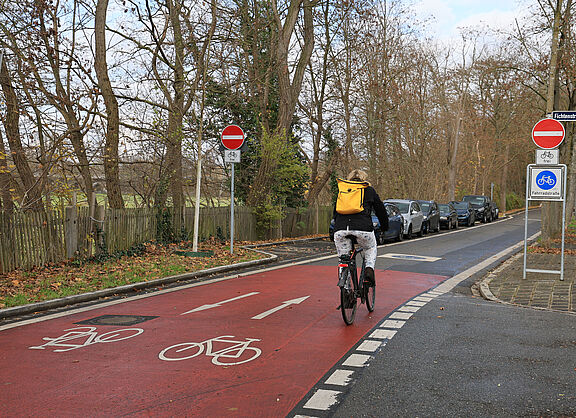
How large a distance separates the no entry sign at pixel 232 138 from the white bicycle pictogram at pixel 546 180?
771 cm

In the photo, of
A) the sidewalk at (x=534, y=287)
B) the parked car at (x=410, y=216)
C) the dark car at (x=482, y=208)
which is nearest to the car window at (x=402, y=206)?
the parked car at (x=410, y=216)

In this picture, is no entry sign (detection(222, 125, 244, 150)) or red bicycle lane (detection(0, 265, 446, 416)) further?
no entry sign (detection(222, 125, 244, 150))

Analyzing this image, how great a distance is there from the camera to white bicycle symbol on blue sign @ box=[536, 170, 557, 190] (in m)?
11.9

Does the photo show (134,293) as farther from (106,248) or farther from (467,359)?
(467,359)

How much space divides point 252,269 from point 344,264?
6867 mm

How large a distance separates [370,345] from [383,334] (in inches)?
25.1

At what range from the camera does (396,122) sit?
40031 millimetres

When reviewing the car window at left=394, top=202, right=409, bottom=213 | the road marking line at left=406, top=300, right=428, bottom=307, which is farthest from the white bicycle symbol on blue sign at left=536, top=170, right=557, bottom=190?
the car window at left=394, top=202, right=409, bottom=213

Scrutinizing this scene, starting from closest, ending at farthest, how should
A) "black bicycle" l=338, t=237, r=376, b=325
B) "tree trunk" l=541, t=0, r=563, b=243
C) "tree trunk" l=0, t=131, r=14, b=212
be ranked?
"black bicycle" l=338, t=237, r=376, b=325
"tree trunk" l=0, t=131, r=14, b=212
"tree trunk" l=541, t=0, r=563, b=243

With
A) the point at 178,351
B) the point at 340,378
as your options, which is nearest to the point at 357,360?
the point at 340,378

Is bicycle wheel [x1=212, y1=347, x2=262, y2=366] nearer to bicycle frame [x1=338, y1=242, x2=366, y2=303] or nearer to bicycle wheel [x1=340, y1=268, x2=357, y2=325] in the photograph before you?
bicycle wheel [x1=340, y1=268, x2=357, y2=325]

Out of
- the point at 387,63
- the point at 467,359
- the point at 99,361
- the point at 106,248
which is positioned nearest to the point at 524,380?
the point at 467,359

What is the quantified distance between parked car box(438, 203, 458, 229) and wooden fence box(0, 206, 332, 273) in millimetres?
17497

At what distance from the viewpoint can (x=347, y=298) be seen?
7.81 metres
